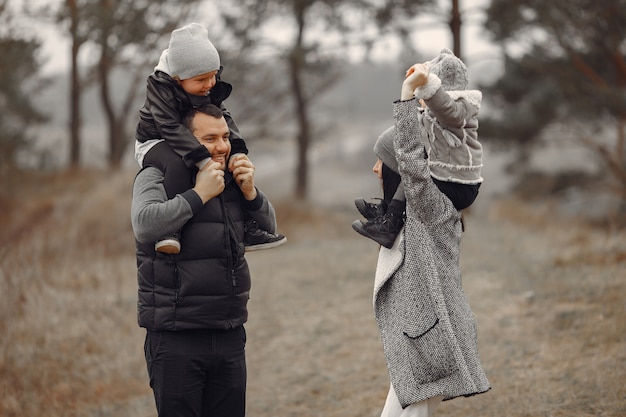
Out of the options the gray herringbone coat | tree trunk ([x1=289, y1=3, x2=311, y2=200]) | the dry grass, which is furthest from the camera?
tree trunk ([x1=289, y1=3, x2=311, y2=200])

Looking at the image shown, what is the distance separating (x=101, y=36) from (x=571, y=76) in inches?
393

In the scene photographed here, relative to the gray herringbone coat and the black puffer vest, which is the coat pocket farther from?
the black puffer vest

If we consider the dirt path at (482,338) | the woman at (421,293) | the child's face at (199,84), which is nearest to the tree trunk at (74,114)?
the dirt path at (482,338)

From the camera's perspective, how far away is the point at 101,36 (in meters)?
15.9

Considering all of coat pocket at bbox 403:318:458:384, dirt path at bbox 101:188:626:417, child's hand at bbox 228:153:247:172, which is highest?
child's hand at bbox 228:153:247:172

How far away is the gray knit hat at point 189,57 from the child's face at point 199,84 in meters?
0.02

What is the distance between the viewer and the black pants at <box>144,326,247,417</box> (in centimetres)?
288

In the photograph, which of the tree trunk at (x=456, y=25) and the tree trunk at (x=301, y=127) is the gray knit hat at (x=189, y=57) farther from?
the tree trunk at (x=301, y=127)

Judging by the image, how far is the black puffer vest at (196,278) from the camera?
2836mm

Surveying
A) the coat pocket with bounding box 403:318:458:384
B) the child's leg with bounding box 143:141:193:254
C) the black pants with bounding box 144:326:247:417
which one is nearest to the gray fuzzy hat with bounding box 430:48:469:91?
the coat pocket with bounding box 403:318:458:384

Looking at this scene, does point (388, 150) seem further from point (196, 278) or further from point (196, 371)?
point (196, 371)

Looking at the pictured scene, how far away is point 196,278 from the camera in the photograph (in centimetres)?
284

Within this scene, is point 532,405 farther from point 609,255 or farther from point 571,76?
point 571,76

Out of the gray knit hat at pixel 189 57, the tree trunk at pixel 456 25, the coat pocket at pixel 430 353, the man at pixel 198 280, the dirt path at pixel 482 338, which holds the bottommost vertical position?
the dirt path at pixel 482 338
